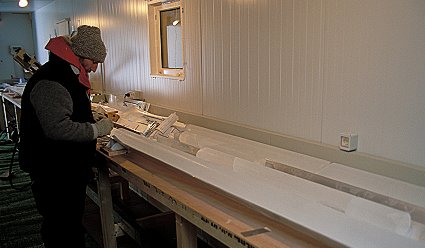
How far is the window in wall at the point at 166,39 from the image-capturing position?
2984 mm

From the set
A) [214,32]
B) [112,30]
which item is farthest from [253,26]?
[112,30]

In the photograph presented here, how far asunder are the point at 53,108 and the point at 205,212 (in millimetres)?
970

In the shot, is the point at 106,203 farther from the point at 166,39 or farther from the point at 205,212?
the point at 166,39

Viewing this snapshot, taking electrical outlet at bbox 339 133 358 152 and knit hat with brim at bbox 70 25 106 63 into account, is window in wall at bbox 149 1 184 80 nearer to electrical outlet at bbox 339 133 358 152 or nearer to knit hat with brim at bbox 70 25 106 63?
knit hat with brim at bbox 70 25 106 63

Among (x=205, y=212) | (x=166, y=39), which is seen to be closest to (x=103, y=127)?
(x=205, y=212)

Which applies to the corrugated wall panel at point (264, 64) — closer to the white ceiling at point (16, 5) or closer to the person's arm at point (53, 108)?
the person's arm at point (53, 108)

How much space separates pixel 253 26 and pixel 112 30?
239 cm

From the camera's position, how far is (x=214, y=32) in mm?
2518

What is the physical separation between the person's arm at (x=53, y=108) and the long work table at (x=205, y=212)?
39cm

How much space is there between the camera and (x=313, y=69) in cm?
184

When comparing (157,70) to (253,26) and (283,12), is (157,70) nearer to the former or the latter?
(253,26)

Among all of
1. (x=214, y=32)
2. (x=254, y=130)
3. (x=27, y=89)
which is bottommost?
(x=254, y=130)

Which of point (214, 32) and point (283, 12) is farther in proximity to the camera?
point (214, 32)

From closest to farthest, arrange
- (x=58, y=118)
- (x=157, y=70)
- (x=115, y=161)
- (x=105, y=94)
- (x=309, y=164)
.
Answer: (x=309, y=164)
(x=58, y=118)
(x=115, y=161)
(x=157, y=70)
(x=105, y=94)
